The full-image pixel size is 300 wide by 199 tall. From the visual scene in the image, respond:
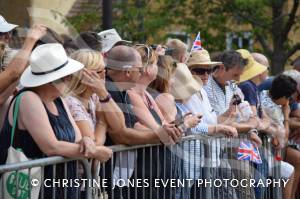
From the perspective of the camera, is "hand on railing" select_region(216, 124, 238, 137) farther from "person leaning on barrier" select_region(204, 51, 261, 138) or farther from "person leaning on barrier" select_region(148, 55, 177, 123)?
"person leaning on barrier" select_region(148, 55, 177, 123)

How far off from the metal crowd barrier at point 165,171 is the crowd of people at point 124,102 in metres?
0.01

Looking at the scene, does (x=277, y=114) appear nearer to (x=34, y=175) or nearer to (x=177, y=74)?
(x=177, y=74)

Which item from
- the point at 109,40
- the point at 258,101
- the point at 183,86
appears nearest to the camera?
the point at 183,86

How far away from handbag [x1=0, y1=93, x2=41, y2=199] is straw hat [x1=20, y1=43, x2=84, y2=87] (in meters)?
0.28

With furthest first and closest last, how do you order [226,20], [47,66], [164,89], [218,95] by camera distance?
[226,20], [218,95], [164,89], [47,66]

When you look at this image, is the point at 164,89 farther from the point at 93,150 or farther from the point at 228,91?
the point at 93,150

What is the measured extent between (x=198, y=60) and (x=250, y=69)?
3.76ft

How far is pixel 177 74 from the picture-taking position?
266 inches

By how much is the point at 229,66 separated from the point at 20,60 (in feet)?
8.95

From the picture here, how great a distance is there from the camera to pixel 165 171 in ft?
19.8

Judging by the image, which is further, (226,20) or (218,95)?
(226,20)

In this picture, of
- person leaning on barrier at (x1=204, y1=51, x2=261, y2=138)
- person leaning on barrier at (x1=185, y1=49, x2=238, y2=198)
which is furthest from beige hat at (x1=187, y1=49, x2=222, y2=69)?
person leaning on barrier at (x1=204, y1=51, x2=261, y2=138)

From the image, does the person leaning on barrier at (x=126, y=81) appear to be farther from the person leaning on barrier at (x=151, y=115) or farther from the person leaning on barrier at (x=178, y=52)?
the person leaning on barrier at (x=178, y=52)

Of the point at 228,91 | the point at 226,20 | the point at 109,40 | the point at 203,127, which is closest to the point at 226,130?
the point at 203,127
